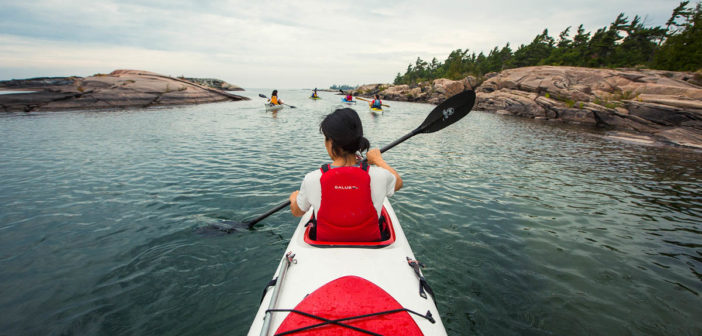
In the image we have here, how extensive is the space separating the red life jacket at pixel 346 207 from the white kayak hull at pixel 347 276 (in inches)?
6.4

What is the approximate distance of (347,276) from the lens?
2.02 m

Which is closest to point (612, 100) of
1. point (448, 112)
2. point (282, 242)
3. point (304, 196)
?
point (448, 112)

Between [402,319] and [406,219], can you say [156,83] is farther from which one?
[402,319]

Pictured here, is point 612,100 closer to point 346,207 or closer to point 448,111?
point 448,111

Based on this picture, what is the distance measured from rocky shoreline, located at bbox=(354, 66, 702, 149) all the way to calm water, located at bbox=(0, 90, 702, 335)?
15.5 metres

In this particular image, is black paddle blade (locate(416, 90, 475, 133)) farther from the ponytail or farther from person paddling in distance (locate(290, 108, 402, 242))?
the ponytail

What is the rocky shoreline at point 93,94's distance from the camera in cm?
2270

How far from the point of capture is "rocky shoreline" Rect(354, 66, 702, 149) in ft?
63.2

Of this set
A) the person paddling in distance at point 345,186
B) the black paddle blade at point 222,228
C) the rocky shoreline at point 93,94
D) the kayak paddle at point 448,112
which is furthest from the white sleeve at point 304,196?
the rocky shoreline at point 93,94

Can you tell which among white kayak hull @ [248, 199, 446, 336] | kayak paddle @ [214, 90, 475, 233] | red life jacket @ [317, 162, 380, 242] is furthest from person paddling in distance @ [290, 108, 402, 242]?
kayak paddle @ [214, 90, 475, 233]

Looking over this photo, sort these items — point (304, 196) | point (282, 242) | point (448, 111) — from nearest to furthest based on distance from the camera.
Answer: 1. point (304, 196)
2. point (448, 111)
3. point (282, 242)

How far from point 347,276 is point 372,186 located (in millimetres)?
764

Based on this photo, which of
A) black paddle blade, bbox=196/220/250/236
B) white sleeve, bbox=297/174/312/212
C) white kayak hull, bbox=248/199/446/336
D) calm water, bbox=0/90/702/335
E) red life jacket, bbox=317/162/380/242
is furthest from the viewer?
black paddle blade, bbox=196/220/250/236

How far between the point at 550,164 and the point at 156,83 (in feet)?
141
